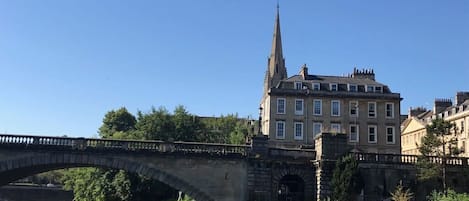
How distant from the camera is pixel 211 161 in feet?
136

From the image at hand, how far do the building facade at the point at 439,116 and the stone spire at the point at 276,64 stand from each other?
2339 cm

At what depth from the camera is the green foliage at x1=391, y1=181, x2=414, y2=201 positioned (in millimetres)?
35356

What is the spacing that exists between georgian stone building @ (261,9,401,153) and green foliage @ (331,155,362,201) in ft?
81.8

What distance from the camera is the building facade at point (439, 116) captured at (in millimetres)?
71625

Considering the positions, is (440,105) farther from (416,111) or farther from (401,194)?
(401,194)

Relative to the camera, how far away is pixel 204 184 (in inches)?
1631

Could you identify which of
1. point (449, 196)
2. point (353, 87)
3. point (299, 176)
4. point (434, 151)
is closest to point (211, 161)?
point (299, 176)

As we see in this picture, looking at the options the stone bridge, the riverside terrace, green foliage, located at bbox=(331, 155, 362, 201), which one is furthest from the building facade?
the stone bridge

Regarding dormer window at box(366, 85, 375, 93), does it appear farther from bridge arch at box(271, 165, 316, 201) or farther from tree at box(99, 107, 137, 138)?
tree at box(99, 107, 137, 138)

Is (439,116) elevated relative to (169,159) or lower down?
elevated

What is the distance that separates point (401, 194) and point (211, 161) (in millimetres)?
13773

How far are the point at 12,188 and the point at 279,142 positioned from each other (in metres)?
44.9

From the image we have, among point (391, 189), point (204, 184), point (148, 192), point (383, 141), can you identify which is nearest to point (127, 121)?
point (148, 192)

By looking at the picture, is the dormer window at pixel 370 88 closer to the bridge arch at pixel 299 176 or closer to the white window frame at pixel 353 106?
the white window frame at pixel 353 106
